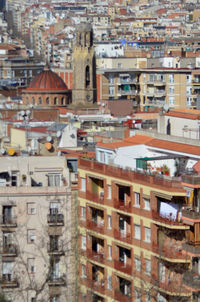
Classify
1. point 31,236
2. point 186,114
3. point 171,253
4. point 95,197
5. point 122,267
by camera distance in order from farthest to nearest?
point 186,114, point 31,236, point 95,197, point 122,267, point 171,253

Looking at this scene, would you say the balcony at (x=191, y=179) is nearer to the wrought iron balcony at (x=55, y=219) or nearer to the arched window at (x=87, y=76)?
the wrought iron balcony at (x=55, y=219)

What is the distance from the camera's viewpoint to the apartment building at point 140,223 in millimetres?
29312

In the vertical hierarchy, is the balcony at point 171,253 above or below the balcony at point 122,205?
below

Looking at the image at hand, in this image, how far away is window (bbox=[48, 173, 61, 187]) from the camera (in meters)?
35.1

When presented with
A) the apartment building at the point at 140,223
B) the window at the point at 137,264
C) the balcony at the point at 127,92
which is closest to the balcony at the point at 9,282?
the apartment building at the point at 140,223

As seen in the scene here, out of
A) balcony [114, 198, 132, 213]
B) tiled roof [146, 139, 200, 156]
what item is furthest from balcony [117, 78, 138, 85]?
balcony [114, 198, 132, 213]

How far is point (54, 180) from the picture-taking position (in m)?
35.2

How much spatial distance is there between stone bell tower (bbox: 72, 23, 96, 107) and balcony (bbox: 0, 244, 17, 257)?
176ft

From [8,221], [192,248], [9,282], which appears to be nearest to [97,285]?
[9,282]

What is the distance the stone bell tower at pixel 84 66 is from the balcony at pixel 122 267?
181 feet

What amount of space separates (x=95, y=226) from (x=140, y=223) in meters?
2.18

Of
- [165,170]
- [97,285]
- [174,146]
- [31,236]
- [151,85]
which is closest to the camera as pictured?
[165,170]

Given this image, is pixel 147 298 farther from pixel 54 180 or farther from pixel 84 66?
pixel 84 66

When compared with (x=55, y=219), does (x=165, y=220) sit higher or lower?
higher
